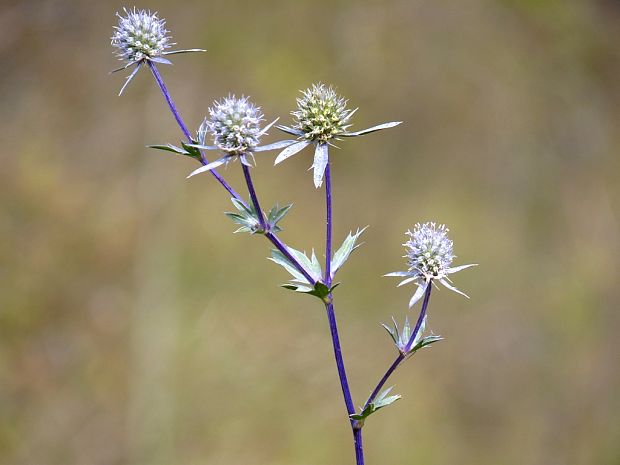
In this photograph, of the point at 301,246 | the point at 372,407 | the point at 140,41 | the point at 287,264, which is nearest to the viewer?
the point at 372,407

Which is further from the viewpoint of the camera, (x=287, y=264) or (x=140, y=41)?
(x=140, y=41)

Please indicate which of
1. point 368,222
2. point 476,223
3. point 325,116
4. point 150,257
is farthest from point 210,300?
point 325,116

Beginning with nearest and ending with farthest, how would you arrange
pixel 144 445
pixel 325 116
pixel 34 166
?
pixel 325 116 → pixel 144 445 → pixel 34 166

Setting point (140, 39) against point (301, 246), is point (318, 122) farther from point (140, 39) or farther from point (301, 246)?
point (301, 246)

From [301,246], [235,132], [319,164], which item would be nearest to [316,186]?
[319,164]

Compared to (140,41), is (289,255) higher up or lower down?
lower down

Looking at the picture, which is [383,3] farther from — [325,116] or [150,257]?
[325,116]
